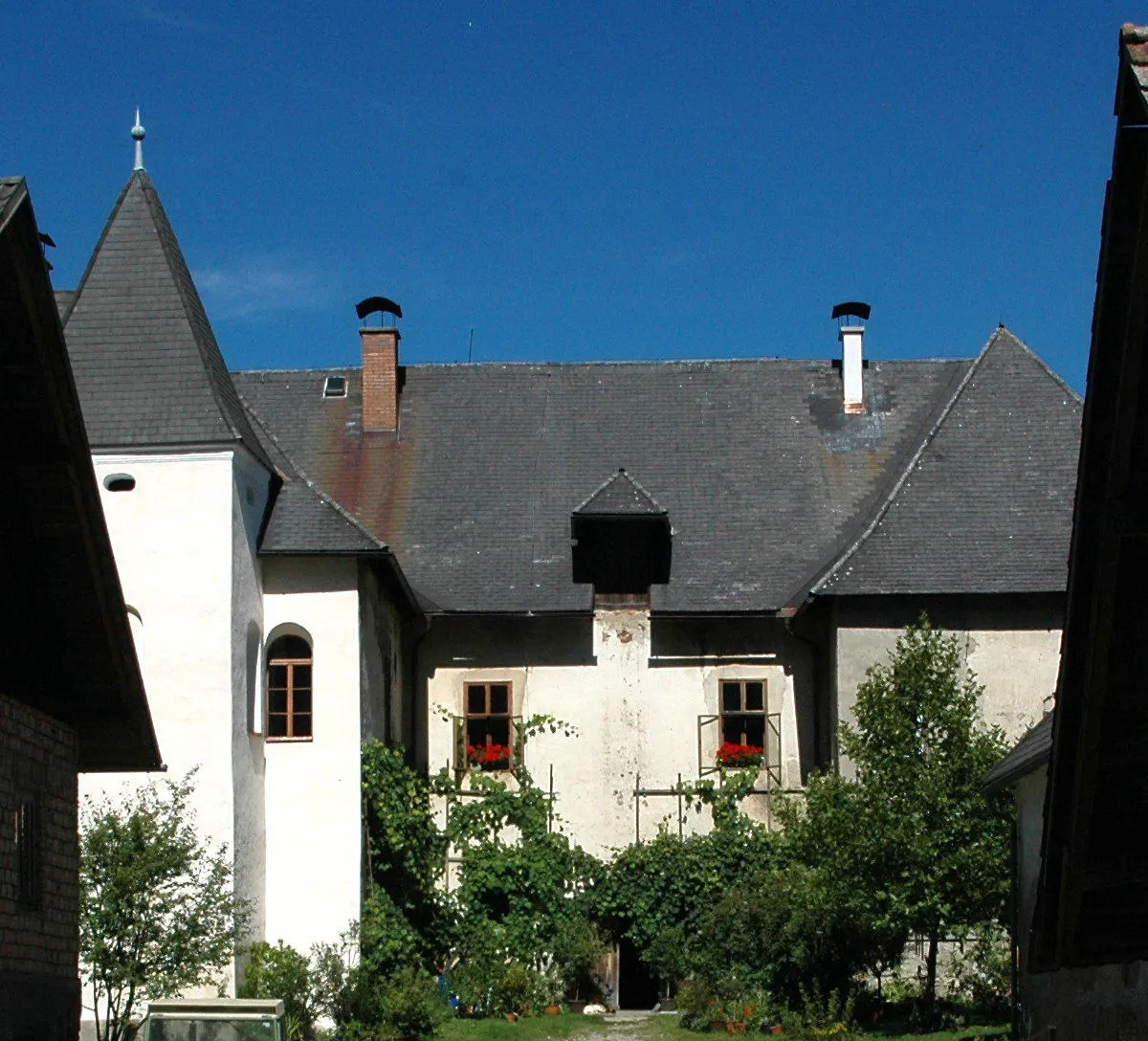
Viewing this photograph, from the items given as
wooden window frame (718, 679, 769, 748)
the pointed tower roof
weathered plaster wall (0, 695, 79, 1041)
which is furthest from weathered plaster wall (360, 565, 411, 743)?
weathered plaster wall (0, 695, 79, 1041)

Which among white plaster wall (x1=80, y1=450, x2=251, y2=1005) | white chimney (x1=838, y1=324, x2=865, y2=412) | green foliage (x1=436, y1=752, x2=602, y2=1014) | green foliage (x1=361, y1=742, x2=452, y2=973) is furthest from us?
white chimney (x1=838, y1=324, x2=865, y2=412)

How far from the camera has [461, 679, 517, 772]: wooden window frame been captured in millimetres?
29703

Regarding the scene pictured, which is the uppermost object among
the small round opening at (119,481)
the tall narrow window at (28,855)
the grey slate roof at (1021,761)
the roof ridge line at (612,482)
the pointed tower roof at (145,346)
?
the pointed tower roof at (145,346)

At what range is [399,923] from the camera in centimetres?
2672

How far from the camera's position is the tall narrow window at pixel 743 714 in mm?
29656

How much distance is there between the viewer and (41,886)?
1322cm

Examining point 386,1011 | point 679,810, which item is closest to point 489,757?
point 679,810

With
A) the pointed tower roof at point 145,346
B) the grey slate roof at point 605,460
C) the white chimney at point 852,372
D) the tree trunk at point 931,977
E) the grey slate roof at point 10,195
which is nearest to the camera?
the grey slate roof at point 10,195

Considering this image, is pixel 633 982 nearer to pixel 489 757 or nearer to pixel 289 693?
pixel 489 757

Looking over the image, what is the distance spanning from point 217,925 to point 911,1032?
28.1 ft

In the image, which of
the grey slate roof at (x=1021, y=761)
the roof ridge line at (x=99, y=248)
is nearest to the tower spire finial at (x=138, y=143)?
the roof ridge line at (x=99, y=248)

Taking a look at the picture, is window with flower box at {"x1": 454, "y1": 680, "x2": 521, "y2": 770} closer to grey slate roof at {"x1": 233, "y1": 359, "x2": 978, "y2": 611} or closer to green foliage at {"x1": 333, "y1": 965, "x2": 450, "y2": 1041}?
grey slate roof at {"x1": 233, "y1": 359, "x2": 978, "y2": 611}

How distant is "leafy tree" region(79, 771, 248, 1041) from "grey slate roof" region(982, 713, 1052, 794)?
8.23 metres

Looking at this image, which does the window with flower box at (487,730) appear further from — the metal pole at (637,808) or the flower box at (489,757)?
the metal pole at (637,808)
